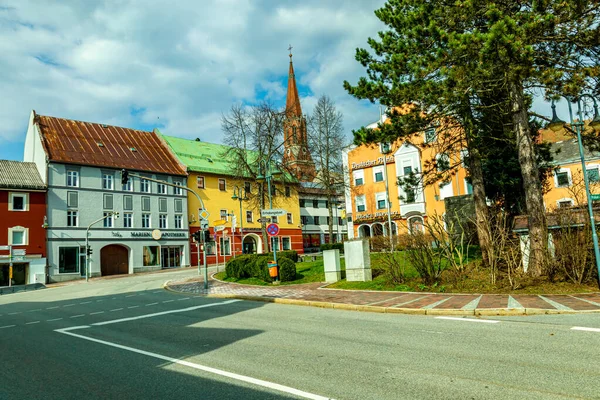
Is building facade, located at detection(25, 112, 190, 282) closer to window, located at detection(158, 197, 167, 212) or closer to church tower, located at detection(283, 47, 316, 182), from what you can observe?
window, located at detection(158, 197, 167, 212)

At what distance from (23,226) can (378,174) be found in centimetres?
3552

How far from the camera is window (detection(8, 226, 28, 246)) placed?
38000 mm

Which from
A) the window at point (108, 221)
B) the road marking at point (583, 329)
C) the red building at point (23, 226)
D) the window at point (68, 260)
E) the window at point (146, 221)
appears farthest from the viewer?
the window at point (146, 221)

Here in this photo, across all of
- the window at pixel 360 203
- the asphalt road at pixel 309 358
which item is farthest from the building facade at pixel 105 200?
the asphalt road at pixel 309 358

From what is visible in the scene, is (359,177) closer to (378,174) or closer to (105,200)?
(378,174)

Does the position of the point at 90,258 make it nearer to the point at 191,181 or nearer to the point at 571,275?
the point at 191,181

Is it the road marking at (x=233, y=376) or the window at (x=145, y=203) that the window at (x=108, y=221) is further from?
the road marking at (x=233, y=376)

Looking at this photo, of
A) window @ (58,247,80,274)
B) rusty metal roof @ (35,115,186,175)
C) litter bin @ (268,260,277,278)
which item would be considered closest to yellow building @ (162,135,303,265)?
rusty metal roof @ (35,115,186,175)

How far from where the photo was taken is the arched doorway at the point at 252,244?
189 feet

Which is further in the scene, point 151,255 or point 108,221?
point 151,255

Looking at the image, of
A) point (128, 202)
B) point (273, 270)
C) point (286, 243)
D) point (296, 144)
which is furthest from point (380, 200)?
point (273, 270)

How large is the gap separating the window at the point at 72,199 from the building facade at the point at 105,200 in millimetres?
84

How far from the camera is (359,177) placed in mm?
52250

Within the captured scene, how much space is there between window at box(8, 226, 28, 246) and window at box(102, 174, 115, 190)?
8223mm
